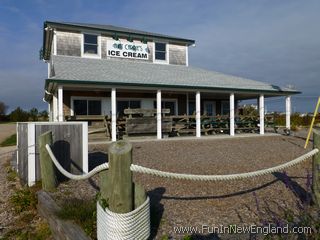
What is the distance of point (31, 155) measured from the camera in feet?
20.4

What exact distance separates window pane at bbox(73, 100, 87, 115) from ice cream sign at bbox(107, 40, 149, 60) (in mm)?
4355

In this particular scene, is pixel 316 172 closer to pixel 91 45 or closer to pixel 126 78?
pixel 126 78

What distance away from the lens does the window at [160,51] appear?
21.8m

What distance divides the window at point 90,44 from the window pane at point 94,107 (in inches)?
147

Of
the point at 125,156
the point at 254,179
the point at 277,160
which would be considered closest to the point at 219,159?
the point at 277,160

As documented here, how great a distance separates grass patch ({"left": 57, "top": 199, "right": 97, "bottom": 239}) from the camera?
12.4 ft

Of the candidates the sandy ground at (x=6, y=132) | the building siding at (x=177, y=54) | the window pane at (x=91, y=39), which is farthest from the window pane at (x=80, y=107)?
the sandy ground at (x=6, y=132)

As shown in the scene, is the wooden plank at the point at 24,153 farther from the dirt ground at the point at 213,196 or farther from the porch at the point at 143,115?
the porch at the point at 143,115

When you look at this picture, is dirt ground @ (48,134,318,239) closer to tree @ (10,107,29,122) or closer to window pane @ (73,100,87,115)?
window pane @ (73,100,87,115)

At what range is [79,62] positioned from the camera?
17609mm

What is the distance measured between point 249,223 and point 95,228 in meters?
1.99

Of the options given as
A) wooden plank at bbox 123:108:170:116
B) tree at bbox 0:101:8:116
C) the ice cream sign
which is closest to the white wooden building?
the ice cream sign

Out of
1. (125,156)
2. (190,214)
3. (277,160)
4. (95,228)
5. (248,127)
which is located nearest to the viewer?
(125,156)

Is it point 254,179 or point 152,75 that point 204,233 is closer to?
point 254,179
